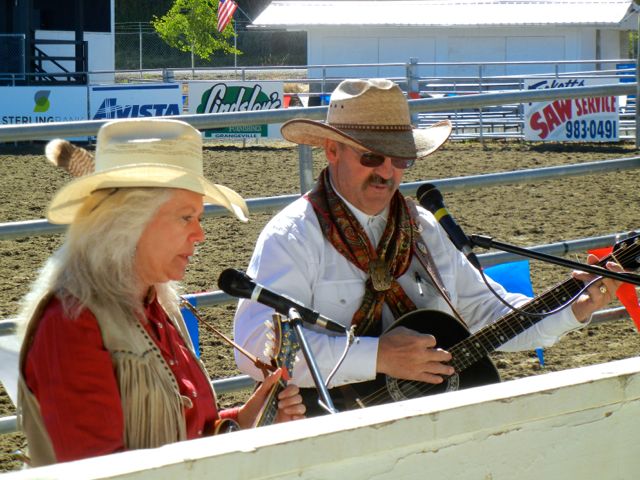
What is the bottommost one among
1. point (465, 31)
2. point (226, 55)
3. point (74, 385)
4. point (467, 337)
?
point (467, 337)

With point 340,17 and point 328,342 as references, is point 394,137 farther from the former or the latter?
point 340,17

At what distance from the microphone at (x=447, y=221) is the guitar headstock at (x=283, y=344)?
23.4 inches

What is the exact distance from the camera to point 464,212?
10.1 m

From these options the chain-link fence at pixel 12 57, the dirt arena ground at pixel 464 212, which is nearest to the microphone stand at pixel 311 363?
the dirt arena ground at pixel 464 212

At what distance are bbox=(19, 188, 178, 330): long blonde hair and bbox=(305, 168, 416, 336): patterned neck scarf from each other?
992mm

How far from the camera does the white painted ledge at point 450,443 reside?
5.04 feet

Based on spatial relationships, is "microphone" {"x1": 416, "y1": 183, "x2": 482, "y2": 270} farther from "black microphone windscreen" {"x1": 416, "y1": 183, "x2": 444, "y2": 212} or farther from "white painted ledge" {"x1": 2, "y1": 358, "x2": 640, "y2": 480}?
"white painted ledge" {"x1": 2, "y1": 358, "x2": 640, "y2": 480}

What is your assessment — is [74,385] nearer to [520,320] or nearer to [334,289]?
[334,289]

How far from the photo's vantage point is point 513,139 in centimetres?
1806

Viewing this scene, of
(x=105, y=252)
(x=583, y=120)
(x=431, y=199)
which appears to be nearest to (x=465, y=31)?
(x=583, y=120)

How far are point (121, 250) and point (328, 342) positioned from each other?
91cm

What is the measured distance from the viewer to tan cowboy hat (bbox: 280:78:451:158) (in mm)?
3205

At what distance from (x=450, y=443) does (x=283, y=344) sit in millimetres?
604

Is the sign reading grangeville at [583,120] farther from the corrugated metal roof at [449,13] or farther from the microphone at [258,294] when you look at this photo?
the corrugated metal roof at [449,13]
